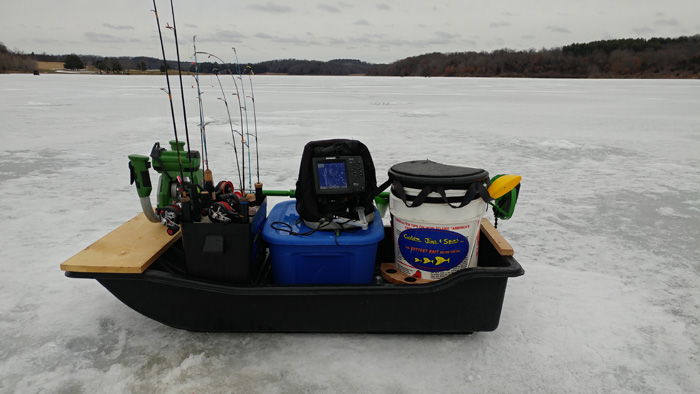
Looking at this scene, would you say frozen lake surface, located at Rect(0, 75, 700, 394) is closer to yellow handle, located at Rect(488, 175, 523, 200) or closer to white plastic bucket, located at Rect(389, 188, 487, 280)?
white plastic bucket, located at Rect(389, 188, 487, 280)

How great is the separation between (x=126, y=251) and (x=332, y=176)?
90cm

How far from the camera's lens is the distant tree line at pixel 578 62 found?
147 feet

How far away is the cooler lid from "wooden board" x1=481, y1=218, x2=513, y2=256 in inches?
11.9

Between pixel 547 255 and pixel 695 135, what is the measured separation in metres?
6.74

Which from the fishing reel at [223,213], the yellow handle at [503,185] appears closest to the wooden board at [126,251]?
the fishing reel at [223,213]

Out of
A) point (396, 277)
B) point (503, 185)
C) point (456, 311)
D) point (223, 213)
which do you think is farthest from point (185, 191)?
point (503, 185)

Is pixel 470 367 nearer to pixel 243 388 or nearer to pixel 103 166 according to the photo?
pixel 243 388

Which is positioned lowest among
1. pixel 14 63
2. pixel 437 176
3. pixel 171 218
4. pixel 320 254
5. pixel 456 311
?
pixel 14 63

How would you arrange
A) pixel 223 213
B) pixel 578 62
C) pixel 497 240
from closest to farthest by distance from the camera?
pixel 223 213 → pixel 497 240 → pixel 578 62

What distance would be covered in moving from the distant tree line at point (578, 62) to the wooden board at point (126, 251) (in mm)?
51905

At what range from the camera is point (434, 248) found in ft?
6.09

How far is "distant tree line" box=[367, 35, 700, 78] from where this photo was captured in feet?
147

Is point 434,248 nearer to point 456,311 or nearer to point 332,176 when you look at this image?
point 456,311

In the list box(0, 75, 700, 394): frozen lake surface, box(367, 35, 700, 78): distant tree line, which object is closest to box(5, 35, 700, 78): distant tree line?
box(367, 35, 700, 78): distant tree line
